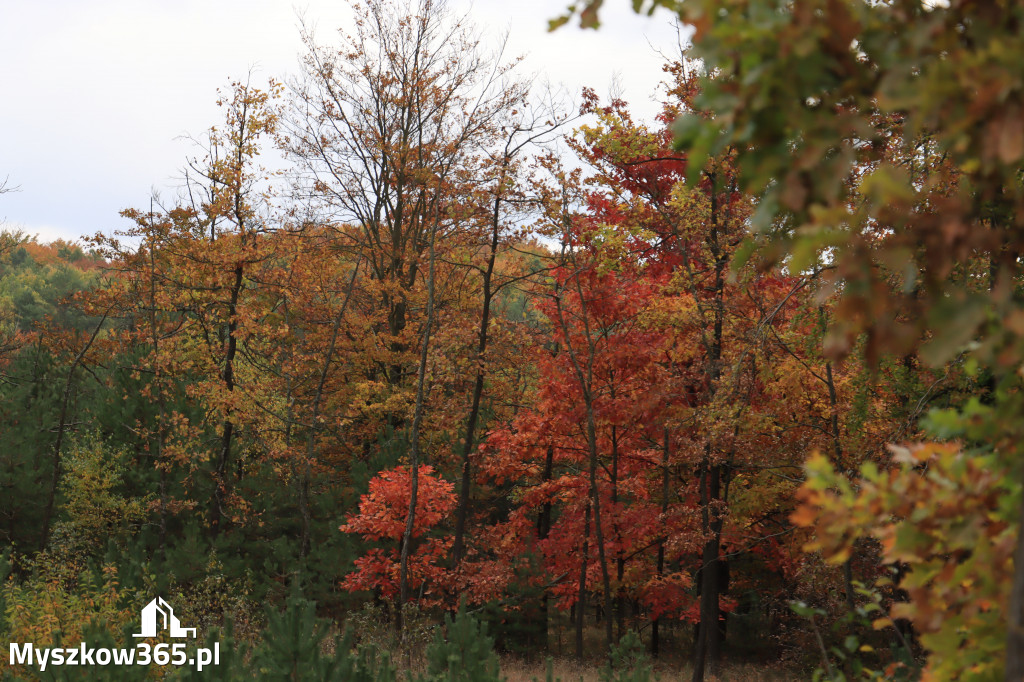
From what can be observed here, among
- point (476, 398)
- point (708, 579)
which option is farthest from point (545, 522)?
point (708, 579)

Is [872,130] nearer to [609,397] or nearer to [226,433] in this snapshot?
[609,397]

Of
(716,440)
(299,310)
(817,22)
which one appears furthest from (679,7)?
(299,310)

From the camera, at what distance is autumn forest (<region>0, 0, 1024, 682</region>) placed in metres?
1.90

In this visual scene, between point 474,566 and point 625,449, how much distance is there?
4.37 metres

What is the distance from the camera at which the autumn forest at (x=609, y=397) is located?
1901 mm

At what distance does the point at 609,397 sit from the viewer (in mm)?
13852

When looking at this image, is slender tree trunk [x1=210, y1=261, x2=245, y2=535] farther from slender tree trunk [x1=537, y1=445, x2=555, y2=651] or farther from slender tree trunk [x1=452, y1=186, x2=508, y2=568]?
slender tree trunk [x1=537, y1=445, x2=555, y2=651]

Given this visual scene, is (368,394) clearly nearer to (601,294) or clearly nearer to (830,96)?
(601,294)

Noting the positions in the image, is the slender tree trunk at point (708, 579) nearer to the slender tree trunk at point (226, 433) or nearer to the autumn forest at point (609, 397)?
the autumn forest at point (609, 397)

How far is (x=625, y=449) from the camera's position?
54.3 ft

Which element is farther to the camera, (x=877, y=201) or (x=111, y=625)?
(x=111, y=625)

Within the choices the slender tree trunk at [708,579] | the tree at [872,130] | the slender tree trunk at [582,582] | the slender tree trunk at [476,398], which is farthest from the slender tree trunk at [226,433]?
the tree at [872,130]

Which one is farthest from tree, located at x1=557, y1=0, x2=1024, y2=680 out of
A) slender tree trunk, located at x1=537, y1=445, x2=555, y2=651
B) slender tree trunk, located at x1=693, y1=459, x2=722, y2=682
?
slender tree trunk, located at x1=537, y1=445, x2=555, y2=651

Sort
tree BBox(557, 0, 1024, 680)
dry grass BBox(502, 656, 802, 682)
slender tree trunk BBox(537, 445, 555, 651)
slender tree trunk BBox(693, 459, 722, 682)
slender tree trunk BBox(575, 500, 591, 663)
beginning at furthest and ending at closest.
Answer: slender tree trunk BBox(537, 445, 555, 651)
slender tree trunk BBox(575, 500, 591, 663)
dry grass BBox(502, 656, 802, 682)
slender tree trunk BBox(693, 459, 722, 682)
tree BBox(557, 0, 1024, 680)
